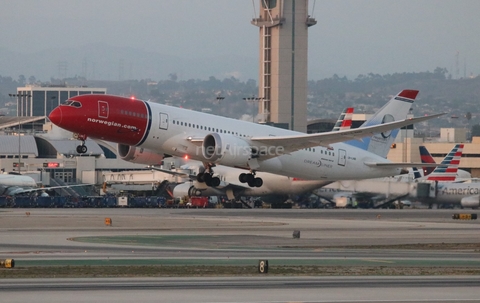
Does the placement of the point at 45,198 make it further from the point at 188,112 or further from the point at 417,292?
the point at 417,292

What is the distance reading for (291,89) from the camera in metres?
165

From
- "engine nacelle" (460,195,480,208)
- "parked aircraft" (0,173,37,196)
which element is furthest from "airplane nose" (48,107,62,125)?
"parked aircraft" (0,173,37,196)

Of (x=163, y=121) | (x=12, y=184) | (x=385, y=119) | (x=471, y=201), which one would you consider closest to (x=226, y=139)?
(x=163, y=121)

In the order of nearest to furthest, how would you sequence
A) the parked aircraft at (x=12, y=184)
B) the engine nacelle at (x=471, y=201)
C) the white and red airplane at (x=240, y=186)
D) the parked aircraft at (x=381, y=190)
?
the engine nacelle at (x=471, y=201) < the parked aircraft at (x=381, y=190) < the white and red airplane at (x=240, y=186) < the parked aircraft at (x=12, y=184)

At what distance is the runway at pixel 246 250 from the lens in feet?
87.9

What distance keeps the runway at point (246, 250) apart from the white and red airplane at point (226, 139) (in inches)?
150

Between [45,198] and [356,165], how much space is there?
37.7 m

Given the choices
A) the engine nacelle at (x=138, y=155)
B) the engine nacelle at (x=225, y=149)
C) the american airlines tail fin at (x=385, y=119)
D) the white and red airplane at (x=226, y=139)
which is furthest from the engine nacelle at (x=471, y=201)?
the engine nacelle at (x=138, y=155)

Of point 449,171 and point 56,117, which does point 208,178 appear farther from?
point 449,171

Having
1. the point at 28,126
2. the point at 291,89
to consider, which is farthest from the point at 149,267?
the point at 28,126

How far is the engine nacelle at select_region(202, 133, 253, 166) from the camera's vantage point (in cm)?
5425

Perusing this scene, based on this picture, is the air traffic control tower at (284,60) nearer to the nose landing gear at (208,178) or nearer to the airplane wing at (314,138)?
the airplane wing at (314,138)

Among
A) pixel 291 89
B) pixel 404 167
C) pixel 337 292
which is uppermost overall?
pixel 291 89

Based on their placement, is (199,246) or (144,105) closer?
(199,246)
